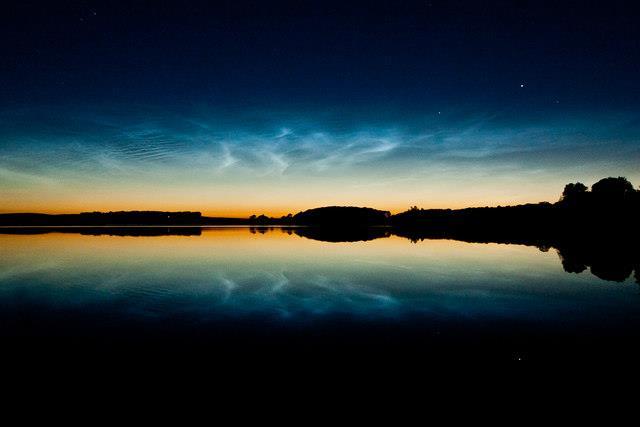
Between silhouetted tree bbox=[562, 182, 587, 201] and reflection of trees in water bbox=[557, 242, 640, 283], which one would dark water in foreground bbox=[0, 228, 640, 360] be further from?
silhouetted tree bbox=[562, 182, 587, 201]

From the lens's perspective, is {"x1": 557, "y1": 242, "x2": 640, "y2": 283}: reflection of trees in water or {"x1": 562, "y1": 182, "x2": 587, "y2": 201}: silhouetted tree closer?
{"x1": 557, "y1": 242, "x2": 640, "y2": 283}: reflection of trees in water

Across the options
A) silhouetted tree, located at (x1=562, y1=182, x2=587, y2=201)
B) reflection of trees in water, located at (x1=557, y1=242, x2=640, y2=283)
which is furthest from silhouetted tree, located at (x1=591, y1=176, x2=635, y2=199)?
reflection of trees in water, located at (x1=557, y1=242, x2=640, y2=283)

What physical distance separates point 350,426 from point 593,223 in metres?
103

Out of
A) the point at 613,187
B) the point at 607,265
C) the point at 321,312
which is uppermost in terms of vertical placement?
the point at 613,187

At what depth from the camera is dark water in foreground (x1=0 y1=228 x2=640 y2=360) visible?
422 inches

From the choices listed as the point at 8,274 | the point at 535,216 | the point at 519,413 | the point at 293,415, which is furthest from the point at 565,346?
the point at 535,216

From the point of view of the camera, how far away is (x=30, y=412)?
6938mm

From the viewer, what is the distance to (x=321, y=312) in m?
14.7

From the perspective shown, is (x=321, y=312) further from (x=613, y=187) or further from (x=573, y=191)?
(x=573, y=191)

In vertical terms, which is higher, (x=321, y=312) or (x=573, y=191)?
(x=573, y=191)

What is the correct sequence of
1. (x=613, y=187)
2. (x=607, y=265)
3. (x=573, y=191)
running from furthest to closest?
(x=573, y=191), (x=613, y=187), (x=607, y=265)

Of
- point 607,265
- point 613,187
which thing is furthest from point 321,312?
point 613,187

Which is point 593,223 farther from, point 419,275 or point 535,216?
point 419,275

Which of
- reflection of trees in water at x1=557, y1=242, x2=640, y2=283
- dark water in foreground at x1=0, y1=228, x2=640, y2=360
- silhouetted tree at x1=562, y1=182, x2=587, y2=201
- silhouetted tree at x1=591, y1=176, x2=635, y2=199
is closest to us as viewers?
dark water in foreground at x1=0, y1=228, x2=640, y2=360
